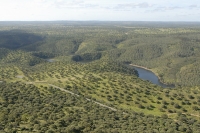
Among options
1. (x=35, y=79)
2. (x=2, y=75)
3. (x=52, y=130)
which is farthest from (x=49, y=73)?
(x=52, y=130)

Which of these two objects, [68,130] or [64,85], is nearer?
[68,130]

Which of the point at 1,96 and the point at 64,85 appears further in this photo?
the point at 64,85

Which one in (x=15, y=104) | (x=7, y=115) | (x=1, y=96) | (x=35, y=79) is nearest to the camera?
(x=7, y=115)

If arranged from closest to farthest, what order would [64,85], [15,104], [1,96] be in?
[15,104], [1,96], [64,85]

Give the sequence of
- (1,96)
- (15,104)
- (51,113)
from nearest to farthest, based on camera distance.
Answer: (51,113), (15,104), (1,96)

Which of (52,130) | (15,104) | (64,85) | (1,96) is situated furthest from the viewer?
(64,85)

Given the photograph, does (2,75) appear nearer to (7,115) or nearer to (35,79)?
(35,79)

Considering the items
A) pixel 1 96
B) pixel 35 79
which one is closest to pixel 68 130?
pixel 1 96

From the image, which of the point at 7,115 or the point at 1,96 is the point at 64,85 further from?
the point at 7,115
